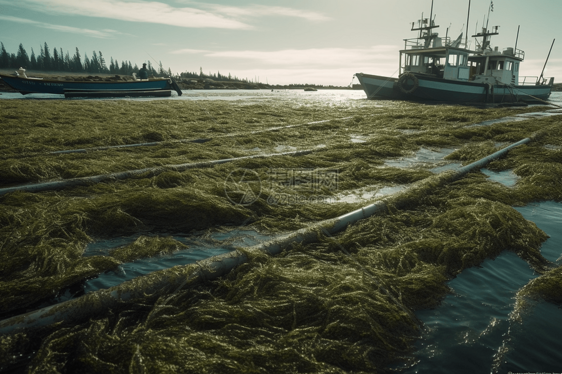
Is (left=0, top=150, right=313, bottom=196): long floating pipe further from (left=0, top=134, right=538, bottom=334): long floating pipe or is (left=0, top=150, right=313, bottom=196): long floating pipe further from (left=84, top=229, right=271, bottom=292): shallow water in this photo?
(left=0, top=134, right=538, bottom=334): long floating pipe

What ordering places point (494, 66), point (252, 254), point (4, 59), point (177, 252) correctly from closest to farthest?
point (252, 254) < point (177, 252) < point (494, 66) < point (4, 59)

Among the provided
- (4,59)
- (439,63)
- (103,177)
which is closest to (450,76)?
(439,63)

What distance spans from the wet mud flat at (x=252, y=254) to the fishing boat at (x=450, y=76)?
75.9ft

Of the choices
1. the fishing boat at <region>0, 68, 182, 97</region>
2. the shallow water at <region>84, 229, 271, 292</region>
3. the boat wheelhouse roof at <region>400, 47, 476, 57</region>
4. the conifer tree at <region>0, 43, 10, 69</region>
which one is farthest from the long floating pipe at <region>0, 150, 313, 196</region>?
the conifer tree at <region>0, 43, 10, 69</region>

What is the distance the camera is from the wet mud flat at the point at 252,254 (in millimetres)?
1978

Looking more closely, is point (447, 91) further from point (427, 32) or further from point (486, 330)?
point (486, 330)

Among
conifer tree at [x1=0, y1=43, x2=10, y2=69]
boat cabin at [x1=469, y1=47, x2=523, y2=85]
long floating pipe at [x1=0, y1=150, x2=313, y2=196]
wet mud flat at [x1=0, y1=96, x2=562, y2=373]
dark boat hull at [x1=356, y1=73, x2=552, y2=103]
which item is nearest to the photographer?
wet mud flat at [x1=0, y1=96, x2=562, y2=373]

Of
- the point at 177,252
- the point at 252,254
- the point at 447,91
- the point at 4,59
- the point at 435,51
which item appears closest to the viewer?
the point at 252,254

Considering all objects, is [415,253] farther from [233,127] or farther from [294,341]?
[233,127]

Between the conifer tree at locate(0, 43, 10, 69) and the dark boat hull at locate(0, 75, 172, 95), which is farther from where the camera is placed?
the conifer tree at locate(0, 43, 10, 69)

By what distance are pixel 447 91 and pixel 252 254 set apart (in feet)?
97.8

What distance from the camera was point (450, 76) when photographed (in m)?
28.9

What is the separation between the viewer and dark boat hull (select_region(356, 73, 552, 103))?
27.5 m

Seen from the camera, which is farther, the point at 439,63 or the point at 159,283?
the point at 439,63
